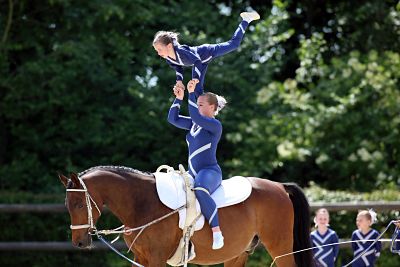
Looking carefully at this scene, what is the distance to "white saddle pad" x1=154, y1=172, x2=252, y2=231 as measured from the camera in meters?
6.46

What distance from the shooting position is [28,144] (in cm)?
1372

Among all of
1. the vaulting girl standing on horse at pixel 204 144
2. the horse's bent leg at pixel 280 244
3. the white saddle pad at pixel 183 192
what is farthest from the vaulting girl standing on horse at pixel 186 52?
the horse's bent leg at pixel 280 244

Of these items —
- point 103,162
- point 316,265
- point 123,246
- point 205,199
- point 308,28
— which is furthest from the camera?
point 308,28

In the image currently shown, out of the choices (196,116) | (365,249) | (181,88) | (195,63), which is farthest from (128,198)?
(365,249)

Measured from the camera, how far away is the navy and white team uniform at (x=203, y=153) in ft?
21.2

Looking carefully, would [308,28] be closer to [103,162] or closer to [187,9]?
[187,9]

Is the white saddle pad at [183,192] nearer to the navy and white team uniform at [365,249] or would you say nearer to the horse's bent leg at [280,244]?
the horse's bent leg at [280,244]

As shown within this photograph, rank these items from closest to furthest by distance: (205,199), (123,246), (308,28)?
(205,199), (123,246), (308,28)

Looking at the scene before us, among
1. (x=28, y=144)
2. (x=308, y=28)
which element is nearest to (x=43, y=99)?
(x=28, y=144)

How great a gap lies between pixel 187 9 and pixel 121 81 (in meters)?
1.79

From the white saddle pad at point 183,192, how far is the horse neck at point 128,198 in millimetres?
98

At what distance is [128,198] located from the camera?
6.36 metres

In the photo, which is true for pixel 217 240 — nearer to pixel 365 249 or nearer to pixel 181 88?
pixel 181 88

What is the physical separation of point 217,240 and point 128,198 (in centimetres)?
80
